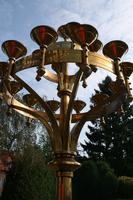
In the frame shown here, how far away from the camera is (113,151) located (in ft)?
65.2

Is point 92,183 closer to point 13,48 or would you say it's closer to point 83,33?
point 13,48

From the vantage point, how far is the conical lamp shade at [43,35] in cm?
341

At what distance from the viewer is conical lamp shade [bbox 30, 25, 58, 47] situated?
3412mm

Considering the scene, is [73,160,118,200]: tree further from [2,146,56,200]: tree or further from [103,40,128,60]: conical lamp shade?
[103,40,128,60]: conical lamp shade

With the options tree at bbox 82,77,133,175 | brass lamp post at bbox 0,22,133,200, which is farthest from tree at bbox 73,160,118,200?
brass lamp post at bbox 0,22,133,200

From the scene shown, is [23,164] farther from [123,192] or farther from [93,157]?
[93,157]

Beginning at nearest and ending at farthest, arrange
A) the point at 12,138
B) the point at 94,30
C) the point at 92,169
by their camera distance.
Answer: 1. the point at 94,30
2. the point at 92,169
3. the point at 12,138

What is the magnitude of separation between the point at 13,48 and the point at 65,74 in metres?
0.85

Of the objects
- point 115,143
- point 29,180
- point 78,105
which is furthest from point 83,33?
point 115,143

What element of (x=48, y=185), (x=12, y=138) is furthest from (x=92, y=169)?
(x=12, y=138)

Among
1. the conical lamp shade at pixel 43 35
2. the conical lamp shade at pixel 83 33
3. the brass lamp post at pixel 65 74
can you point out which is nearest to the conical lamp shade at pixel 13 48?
the brass lamp post at pixel 65 74

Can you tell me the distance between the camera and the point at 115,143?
2045cm

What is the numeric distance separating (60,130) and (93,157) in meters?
16.7

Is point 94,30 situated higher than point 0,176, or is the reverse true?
point 94,30
